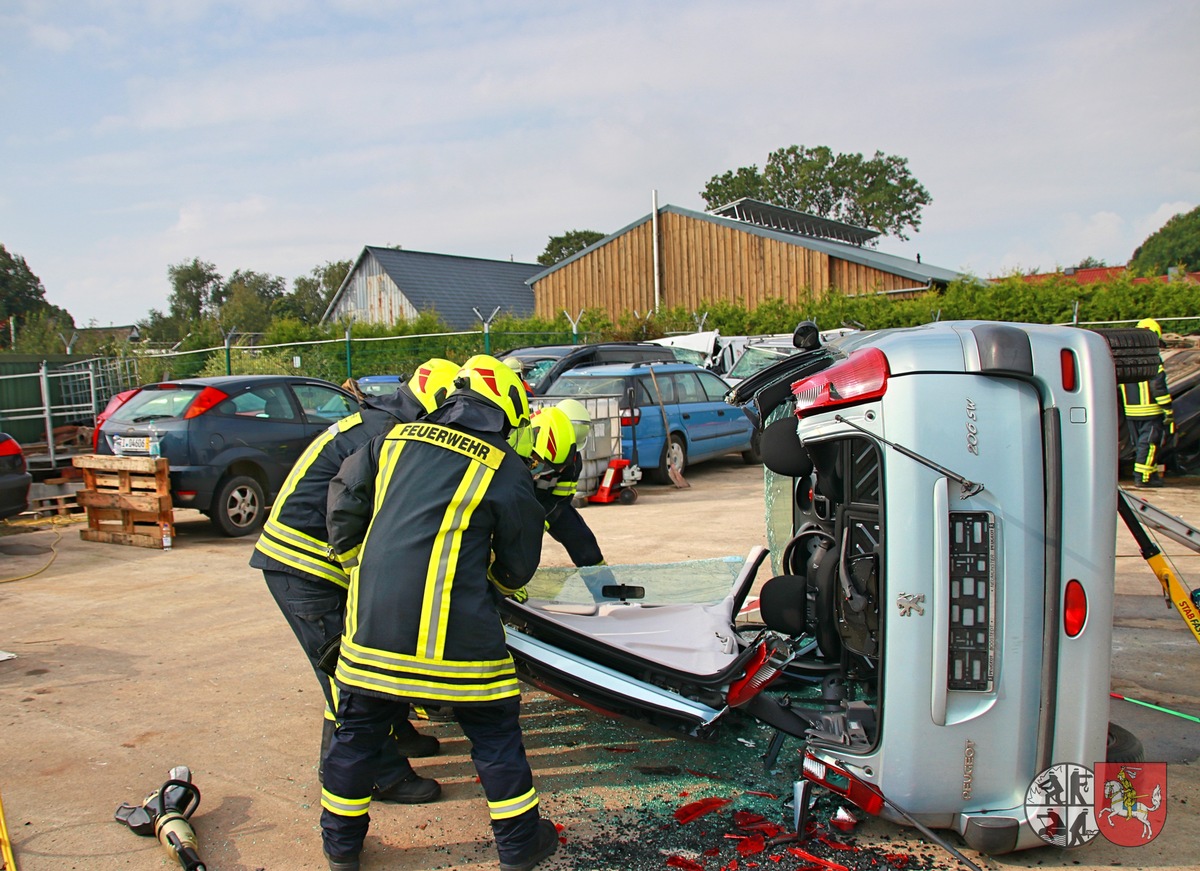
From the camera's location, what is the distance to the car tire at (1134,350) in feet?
9.91

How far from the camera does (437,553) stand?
2.87m

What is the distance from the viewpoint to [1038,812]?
2736 mm

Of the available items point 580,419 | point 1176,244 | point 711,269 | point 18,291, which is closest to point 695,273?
point 711,269

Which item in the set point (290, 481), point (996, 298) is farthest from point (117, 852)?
point (996, 298)

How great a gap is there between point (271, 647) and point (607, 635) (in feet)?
8.54

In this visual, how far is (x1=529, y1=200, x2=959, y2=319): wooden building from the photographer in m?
26.3

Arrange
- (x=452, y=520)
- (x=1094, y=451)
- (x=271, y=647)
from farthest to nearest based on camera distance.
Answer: (x=271, y=647), (x=452, y=520), (x=1094, y=451)

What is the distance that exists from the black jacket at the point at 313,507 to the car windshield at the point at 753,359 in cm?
1140

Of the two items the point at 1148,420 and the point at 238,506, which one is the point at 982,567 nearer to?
the point at 238,506

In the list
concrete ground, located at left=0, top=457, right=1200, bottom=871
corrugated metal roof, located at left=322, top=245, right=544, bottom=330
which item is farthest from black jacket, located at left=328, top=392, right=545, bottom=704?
corrugated metal roof, located at left=322, top=245, right=544, bottom=330

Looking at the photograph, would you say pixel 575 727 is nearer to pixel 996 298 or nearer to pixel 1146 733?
pixel 1146 733

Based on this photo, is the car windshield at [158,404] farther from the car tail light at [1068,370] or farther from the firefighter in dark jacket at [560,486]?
the car tail light at [1068,370]

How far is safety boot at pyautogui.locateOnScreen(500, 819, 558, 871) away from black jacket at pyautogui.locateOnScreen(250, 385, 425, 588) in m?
1.23

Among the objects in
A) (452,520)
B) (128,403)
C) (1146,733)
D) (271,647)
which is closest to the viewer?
(452,520)
